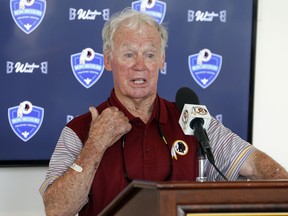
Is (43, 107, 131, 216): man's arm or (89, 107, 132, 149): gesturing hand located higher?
(89, 107, 132, 149): gesturing hand

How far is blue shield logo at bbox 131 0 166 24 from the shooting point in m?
2.89

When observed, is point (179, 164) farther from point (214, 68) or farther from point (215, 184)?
point (214, 68)

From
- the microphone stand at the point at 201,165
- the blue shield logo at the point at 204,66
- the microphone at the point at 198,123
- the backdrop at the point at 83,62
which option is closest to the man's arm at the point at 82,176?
the microphone at the point at 198,123

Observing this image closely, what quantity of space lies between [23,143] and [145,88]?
3.05 ft

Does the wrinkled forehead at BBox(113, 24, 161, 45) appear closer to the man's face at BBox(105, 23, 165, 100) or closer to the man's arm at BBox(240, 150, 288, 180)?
the man's face at BBox(105, 23, 165, 100)

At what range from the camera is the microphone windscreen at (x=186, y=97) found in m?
1.89

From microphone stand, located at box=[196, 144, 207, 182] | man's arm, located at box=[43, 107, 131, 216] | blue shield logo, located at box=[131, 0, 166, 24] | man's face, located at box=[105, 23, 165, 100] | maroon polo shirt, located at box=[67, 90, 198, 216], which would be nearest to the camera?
microphone stand, located at box=[196, 144, 207, 182]

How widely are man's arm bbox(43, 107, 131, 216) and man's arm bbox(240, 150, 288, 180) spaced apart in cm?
45

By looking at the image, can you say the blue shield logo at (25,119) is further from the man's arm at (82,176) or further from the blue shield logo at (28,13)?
the man's arm at (82,176)

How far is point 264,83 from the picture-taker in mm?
3025

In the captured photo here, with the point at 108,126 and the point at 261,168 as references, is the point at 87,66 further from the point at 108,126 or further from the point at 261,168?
the point at 261,168

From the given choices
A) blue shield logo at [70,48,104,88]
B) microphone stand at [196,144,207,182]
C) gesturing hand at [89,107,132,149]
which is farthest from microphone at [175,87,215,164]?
blue shield logo at [70,48,104,88]

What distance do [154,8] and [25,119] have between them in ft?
2.62

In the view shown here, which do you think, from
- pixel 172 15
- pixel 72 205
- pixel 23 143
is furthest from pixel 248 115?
pixel 72 205
